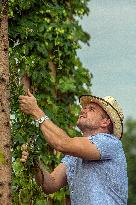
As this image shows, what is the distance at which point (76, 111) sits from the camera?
1431 centimetres

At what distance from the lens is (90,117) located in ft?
20.3

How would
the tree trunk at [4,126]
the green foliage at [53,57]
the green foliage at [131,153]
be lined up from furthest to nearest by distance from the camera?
1. the green foliage at [131,153]
2. the green foliage at [53,57]
3. the tree trunk at [4,126]

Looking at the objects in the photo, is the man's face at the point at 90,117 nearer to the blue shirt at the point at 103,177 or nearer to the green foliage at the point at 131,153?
the blue shirt at the point at 103,177

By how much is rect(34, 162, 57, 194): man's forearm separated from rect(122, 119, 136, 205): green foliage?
46881mm

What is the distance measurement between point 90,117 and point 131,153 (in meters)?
50.4

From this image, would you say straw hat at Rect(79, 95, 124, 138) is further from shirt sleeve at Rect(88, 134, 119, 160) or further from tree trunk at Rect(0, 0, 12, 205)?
tree trunk at Rect(0, 0, 12, 205)

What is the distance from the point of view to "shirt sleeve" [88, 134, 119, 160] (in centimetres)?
589

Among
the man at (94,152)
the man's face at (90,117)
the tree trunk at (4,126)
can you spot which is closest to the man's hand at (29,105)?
the man at (94,152)

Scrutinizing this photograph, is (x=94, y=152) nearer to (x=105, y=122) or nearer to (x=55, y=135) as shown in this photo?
(x=55, y=135)

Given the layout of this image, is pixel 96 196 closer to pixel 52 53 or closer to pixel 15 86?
pixel 15 86

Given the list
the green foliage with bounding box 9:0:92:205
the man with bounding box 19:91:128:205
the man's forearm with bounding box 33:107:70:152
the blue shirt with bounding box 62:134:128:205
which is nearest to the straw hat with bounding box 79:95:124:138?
the man with bounding box 19:91:128:205

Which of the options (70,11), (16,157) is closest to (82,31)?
(70,11)

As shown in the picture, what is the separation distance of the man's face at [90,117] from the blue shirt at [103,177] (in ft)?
0.55

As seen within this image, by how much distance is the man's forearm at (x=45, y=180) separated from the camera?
631 cm
